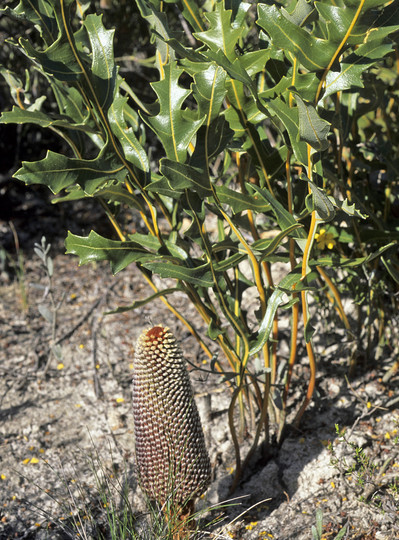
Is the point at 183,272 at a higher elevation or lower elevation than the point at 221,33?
lower

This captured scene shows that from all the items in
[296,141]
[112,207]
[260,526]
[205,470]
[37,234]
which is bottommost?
[37,234]

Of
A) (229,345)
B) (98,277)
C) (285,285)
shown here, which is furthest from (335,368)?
(98,277)

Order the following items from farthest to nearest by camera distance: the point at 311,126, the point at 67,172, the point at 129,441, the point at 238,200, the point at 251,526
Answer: the point at 129,441 → the point at 251,526 → the point at 238,200 → the point at 67,172 → the point at 311,126

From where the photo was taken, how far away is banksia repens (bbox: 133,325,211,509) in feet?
4.49

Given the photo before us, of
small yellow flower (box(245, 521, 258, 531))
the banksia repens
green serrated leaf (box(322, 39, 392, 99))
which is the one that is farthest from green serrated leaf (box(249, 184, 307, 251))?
small yellow flower (box(245, 521, 258, 531))

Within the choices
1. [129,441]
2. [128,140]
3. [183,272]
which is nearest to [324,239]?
[183,272]

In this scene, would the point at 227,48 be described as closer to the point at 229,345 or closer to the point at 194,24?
the point at 194,24

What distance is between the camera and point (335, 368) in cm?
209

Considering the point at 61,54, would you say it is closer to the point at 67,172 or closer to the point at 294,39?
→ the point at 67,172

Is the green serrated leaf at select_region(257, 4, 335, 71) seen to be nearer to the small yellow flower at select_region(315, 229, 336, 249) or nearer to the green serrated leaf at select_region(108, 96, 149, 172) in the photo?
the green serrated leaf at select_region(108, 96, 149, 172)

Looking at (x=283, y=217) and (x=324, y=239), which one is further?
(x=324, y=239)

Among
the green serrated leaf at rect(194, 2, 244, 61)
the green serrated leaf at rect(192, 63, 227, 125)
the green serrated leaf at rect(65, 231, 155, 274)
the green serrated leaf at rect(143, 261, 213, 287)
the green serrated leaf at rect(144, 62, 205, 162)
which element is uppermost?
the green serrated leaf at rect(194, 2, 244, 61)

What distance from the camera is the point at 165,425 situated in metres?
1.40

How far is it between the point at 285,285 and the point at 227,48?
A: 54cm
